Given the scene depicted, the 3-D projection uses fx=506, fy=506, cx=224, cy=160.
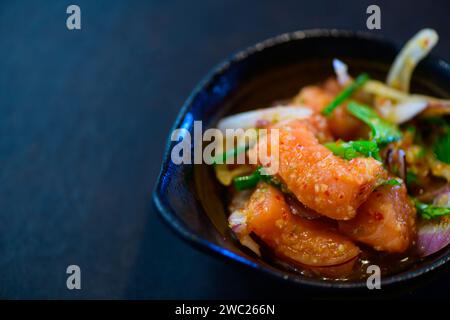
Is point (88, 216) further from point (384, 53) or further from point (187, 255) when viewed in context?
point (384, 53)

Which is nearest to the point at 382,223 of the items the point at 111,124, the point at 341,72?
the point at 341,72

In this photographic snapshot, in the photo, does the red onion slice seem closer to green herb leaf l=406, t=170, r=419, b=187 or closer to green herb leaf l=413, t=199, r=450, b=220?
green herb leaf l=413, t=199, r=450, b=220

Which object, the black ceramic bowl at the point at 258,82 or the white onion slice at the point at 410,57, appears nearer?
the black ceramic bowl at the point at 258,82

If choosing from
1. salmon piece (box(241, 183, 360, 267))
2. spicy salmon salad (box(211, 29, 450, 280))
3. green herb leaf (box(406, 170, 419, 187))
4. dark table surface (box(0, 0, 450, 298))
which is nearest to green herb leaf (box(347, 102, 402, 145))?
spicy salmon salad (box(211, 29, 450, 280))

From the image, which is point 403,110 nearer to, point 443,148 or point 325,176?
point 443,148

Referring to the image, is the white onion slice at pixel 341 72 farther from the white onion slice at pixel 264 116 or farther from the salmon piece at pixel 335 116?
the white onion slice at pixel 264 116

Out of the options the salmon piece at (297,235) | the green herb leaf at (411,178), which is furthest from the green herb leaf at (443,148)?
the salmon piece at (297,235)
